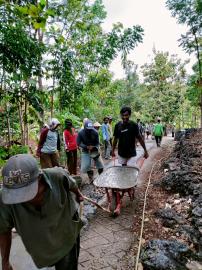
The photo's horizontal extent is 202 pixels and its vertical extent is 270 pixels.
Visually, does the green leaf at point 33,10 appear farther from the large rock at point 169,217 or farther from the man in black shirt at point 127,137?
the large rock at point 169,217

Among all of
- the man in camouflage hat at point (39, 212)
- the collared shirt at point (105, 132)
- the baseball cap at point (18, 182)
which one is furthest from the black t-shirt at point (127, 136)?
the collared shirt at point (105, 132)

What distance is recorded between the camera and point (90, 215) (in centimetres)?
561

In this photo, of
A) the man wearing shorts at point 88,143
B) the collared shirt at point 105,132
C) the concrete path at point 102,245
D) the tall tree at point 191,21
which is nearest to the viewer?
the concrete path at point 102,245

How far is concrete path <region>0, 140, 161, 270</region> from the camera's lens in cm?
397

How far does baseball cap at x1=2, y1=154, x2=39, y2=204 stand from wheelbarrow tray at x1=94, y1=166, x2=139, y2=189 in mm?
3565

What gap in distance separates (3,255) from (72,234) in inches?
22.1

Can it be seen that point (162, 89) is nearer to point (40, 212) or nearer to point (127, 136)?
point (127, 136)

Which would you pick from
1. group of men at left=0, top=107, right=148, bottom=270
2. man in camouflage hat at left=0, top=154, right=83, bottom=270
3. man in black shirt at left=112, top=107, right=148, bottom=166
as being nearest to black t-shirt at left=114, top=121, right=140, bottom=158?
man in black shirt at left=112, top=107, right=148, bottom=166

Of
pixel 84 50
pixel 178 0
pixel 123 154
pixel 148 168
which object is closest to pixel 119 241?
pixel 123 154

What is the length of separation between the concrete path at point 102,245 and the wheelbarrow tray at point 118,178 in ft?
2.22

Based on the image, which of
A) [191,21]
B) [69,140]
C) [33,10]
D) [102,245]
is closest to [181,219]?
[102,245]

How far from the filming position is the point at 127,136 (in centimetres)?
623

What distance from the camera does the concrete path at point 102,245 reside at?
397 centimetres

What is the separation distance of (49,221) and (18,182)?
53 cm
